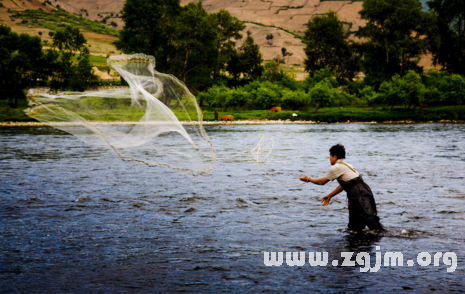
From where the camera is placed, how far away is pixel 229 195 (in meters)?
16.4

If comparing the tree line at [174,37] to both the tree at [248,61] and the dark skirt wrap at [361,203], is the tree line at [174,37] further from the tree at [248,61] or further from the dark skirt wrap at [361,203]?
the dark skirt wrap at [361,203]

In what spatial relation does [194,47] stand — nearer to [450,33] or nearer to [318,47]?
[318,47]

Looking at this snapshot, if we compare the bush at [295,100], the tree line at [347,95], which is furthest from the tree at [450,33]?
the bush at [295,100]

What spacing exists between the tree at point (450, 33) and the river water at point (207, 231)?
91.4 metres

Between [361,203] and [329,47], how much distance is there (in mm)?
110599

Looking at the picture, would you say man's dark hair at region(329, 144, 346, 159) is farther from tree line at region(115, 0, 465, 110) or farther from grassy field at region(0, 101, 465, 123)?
tree line at region(115, 0, 465, 110)

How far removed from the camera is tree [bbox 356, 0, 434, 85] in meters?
94.8

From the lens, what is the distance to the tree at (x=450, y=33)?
102062 millimetres

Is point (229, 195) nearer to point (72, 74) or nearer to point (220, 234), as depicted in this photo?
point (220, 234)

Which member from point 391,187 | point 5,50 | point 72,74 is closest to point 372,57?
point 72,74

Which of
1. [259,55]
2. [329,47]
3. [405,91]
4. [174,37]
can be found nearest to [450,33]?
[329,47]

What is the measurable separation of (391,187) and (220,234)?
364 inches

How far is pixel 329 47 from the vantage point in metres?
116

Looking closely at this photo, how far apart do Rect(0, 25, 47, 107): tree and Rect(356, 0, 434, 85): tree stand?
66491mm
